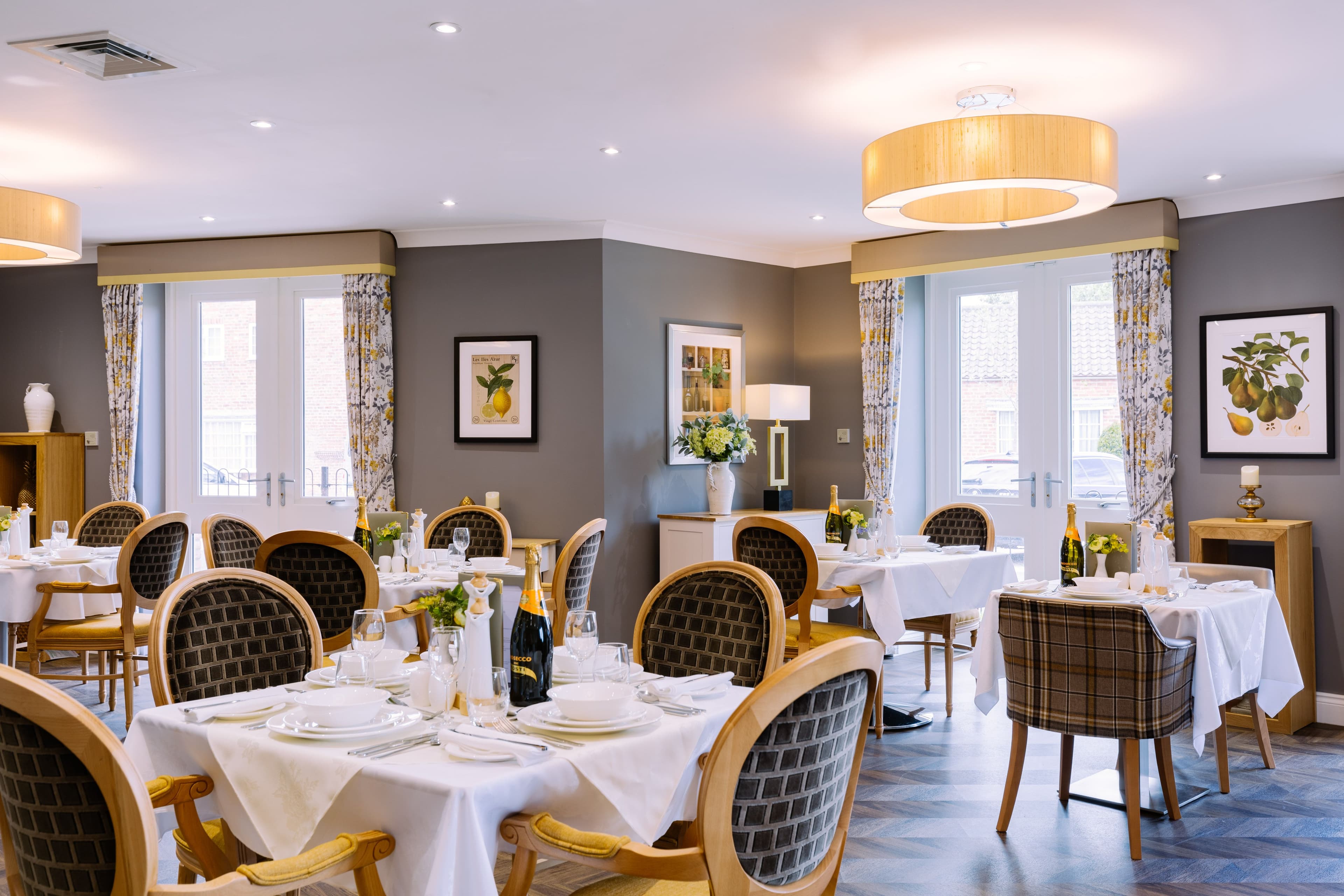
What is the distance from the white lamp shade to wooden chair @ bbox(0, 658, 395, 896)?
5.70m

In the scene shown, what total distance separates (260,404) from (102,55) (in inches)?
162

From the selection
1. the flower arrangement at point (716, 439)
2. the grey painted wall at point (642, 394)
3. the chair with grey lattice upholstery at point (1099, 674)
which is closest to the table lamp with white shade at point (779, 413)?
the flower arrangement at point (716, 439)

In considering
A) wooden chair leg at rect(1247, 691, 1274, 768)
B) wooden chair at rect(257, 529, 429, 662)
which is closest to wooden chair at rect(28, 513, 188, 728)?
wooden chair at rect(257, 529, 429, 662)

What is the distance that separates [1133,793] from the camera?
360 cm

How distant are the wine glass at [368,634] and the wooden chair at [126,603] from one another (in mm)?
3137

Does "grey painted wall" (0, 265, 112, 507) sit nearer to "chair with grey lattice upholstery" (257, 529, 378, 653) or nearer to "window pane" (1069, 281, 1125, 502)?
"chair with grey lattice upholstery" (257, 529, 378, 653)

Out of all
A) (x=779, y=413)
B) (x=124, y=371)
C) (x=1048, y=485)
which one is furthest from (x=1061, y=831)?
(x=124, y=371)

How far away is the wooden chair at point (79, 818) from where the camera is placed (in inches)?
63.0

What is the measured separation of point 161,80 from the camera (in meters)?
4.16

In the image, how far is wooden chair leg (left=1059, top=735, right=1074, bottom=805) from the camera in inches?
159

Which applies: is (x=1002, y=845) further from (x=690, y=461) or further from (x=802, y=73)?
(x=690, y=461)

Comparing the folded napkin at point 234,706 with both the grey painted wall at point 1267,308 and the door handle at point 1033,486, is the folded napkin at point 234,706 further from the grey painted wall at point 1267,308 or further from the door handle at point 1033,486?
the door handle at point 1033,486

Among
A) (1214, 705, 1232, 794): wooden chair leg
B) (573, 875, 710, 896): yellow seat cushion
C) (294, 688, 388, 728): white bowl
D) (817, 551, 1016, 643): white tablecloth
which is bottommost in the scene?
(1214, 705, 1232, 794): wooden chair leg

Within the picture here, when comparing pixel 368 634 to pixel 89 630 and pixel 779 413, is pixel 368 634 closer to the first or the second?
pixel 89 630
